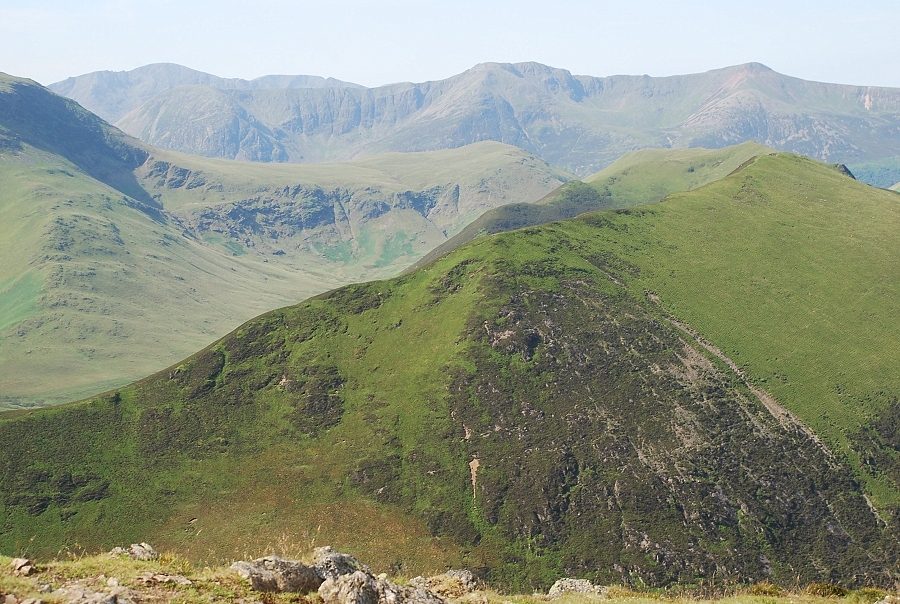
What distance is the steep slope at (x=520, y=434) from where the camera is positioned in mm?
106375

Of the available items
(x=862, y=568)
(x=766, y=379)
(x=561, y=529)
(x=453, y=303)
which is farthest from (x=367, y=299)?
(x=862, y=568)

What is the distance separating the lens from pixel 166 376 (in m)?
142

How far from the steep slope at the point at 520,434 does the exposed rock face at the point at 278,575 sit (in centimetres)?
7666

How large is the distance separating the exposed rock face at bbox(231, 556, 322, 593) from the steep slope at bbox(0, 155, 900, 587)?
3018 inches

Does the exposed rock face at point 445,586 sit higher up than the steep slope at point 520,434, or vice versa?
the exposed rock face at point 445,586

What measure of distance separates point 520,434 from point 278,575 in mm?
104007

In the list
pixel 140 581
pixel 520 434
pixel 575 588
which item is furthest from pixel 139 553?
pixel 520 434

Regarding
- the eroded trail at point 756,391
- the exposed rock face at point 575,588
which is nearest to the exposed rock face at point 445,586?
the exposed rock face at point 575,588

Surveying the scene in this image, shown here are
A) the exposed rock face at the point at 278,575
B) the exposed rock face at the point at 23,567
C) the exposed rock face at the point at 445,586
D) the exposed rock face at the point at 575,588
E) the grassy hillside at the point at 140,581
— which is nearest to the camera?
the grassy hillside at the point at 140,581

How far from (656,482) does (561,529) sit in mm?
20774

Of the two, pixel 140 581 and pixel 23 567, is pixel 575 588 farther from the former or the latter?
pixel 23 567

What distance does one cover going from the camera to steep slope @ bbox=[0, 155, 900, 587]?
106 metres

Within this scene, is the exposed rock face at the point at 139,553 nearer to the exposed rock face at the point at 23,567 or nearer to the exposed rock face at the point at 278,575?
the exposed rock face at the point at 23,567

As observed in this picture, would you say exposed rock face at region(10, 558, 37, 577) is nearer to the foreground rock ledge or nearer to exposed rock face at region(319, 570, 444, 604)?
the foreground rock ledge
